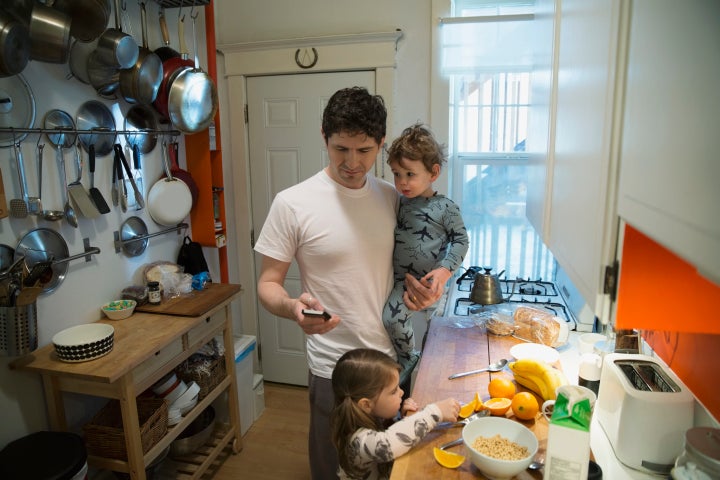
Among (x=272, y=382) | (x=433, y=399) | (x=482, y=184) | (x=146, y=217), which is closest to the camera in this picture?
(x=433, y=399)

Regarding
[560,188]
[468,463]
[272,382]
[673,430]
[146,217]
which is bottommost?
[272,382]

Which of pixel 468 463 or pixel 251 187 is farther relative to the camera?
pixel 251 187

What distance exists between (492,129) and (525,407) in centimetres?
197

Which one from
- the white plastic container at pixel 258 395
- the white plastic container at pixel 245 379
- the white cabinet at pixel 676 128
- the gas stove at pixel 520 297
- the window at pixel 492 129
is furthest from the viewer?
the white plastic container at pixel 258 395

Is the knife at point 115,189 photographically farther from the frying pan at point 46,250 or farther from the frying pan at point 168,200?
the frying pan at point 46,250

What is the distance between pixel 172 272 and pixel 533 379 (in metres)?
1.86

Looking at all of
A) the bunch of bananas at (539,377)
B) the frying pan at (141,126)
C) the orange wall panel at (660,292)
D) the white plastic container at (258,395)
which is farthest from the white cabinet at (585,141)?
the white plastic container at (258,395)

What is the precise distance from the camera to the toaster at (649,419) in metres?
1.12

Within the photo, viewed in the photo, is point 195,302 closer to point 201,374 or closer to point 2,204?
point 201,374

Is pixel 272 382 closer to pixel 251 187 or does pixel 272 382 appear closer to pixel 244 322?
pixel 244 322

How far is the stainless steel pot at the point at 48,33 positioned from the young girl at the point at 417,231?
49.6 inches

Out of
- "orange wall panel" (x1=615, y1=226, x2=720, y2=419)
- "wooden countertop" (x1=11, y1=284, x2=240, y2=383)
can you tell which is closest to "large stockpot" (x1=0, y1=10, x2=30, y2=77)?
"wooden countertop" (x1=11, y1=284, x2=240, y2=383)

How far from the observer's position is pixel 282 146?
318 centimetres

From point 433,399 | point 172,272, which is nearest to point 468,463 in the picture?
point 433,399
